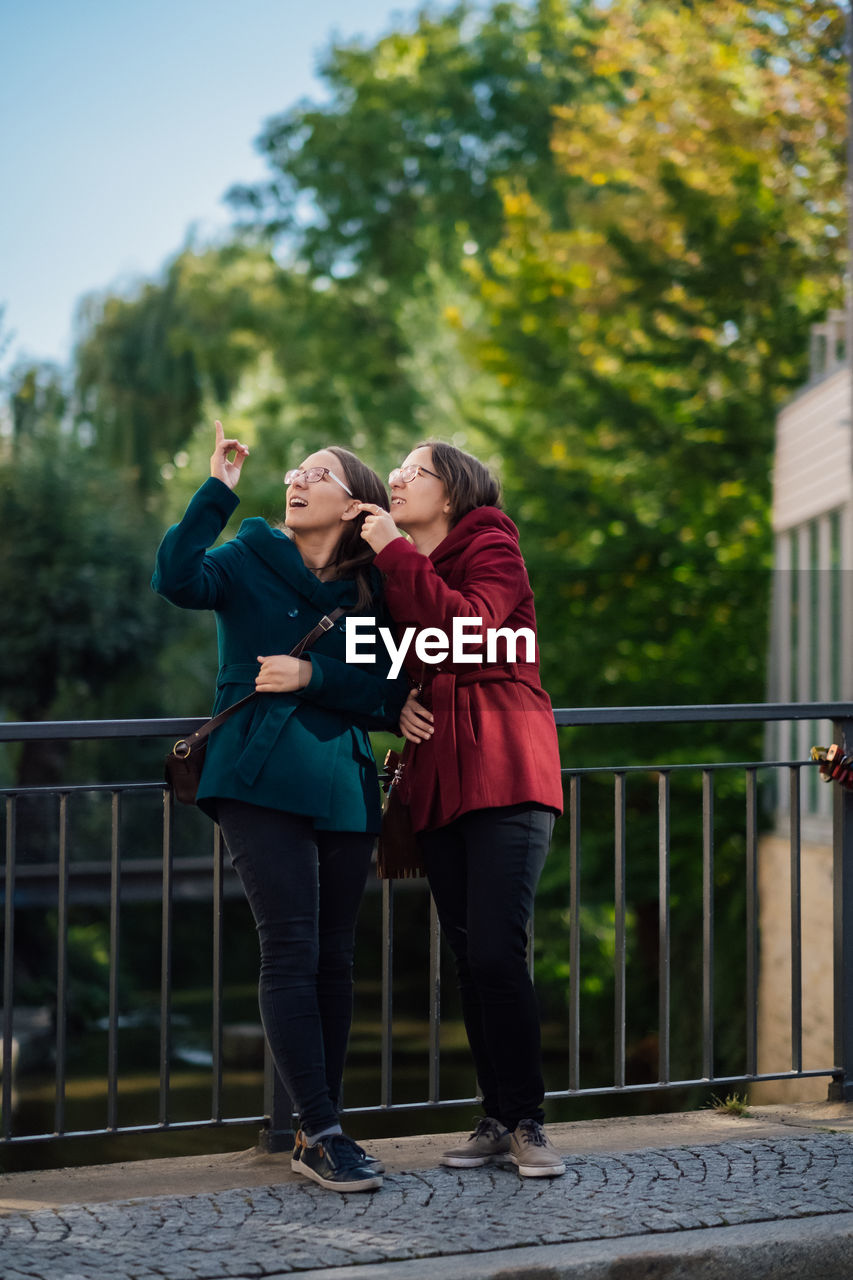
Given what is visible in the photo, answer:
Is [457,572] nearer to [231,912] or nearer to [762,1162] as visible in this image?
[762,1162]

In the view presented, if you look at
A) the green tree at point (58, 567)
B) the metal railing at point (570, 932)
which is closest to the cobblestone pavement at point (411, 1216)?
the metal railing at point (570, 932)

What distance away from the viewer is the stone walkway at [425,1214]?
3.15 meters

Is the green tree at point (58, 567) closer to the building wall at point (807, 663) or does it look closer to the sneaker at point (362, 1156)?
the building wall at point (807, 663)

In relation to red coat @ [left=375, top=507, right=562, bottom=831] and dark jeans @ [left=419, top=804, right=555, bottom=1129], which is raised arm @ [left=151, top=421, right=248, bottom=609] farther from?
dark jeans @ [left=419, top=804, right=555, bottom=1129]

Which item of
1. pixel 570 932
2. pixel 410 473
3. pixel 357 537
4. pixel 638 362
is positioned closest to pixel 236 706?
pixel 357 537

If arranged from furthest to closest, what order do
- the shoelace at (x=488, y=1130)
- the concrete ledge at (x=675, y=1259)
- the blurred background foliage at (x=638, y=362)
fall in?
the blurred background foliage at (x=638, y=362) < the shoelace at (x=488, y=1130) < the concrete ledge at (x=675, y=1259)

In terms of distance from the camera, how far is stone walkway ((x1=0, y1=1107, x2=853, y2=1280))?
3.15 meters

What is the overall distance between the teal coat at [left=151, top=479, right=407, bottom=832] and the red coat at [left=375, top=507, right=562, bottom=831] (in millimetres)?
137

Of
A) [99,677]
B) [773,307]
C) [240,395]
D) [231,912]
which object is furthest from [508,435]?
[231,912]

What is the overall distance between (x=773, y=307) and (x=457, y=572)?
15.2 metres

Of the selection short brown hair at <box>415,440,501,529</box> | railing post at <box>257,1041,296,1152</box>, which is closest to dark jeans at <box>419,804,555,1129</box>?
railing post at <box>257,1041,296,1152</box>

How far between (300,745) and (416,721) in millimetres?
304

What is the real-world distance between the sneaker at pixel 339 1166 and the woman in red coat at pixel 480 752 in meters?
0.29

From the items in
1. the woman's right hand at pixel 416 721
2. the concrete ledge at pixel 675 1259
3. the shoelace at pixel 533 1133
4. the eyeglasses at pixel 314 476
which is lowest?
the concrete ledge at pixel 675 1259
